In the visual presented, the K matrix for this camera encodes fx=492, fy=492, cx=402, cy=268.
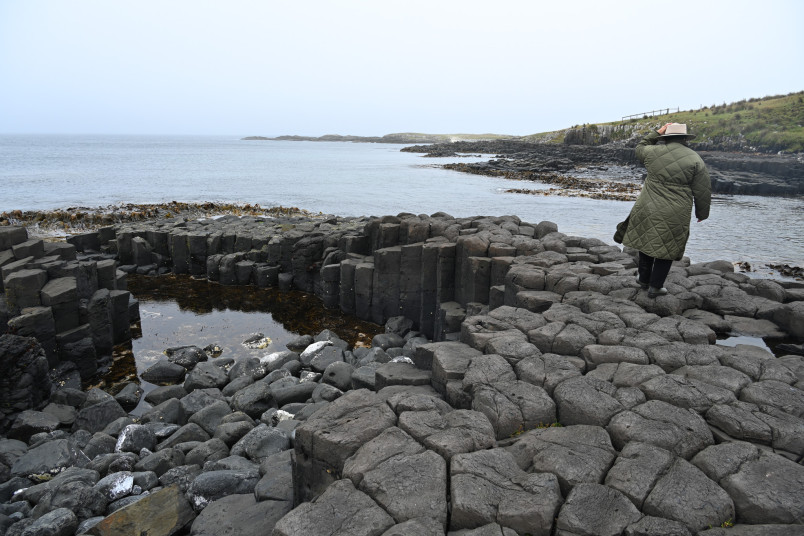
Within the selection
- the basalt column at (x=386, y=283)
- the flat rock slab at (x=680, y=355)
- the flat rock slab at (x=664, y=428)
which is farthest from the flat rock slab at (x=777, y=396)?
the basalt column at (x=386, y=283)

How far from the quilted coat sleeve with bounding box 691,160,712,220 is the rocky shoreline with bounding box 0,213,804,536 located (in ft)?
4.92

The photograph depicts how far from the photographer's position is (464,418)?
500cm

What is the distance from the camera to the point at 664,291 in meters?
8.00

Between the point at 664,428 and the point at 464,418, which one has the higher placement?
the point at 664,428

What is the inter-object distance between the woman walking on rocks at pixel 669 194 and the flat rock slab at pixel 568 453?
406 cm

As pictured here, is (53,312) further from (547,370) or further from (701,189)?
(701,189)

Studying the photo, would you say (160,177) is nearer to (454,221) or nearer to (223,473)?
(454,221)

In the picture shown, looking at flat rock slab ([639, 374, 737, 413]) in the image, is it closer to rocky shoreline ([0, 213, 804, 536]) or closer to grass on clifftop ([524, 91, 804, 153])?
rocky shoreline ([0, 213, 804, 536])

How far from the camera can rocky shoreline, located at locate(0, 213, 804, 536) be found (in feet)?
12.7

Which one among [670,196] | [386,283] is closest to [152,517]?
[670,196]

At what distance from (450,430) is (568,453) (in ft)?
3.58

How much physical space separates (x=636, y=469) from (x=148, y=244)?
2002cm

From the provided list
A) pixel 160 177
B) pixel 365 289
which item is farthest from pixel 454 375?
pixel 160 177

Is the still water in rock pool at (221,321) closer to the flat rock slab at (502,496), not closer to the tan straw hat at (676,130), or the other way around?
the tan straw hat at (676,130)
